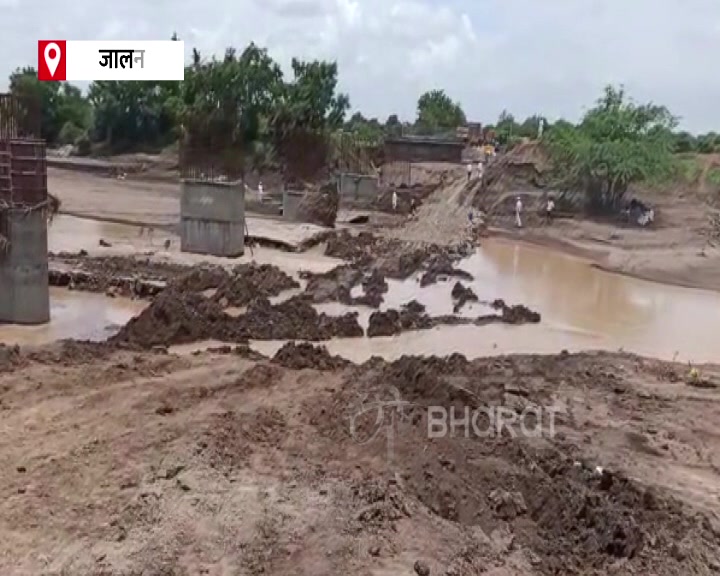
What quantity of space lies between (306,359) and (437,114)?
204 feet

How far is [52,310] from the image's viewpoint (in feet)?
57.5

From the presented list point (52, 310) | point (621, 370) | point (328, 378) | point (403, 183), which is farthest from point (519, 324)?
point (403, 183)

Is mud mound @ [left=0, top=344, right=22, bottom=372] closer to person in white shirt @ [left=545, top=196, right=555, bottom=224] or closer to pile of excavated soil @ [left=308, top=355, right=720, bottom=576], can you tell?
pile of excavated soil @ [left=308, top=355, right=720, bottom=576]

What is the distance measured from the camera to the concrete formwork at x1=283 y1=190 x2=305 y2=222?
3376cm

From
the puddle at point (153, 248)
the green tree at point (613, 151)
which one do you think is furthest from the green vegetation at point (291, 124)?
the puddle at point (153, 248)

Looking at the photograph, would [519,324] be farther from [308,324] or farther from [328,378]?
[328,378]

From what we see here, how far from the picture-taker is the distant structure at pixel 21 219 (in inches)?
622

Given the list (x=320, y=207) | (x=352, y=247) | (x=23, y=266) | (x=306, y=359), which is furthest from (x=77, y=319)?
(x=320, y=207)

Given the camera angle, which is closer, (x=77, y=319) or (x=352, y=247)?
(x=77, y=319)

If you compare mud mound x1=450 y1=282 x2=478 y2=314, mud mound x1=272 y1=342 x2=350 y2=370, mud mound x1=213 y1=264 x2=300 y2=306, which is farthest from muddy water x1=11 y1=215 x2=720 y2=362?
mud mound x1=272 y1=342 x2=350 y2=370

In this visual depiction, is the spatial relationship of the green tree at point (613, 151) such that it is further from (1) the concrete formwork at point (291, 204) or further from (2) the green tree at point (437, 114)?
(2) the green tree at point (437, 114)

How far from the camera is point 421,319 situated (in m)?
17.9

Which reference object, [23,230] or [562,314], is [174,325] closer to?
[23,230]

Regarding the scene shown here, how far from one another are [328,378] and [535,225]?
25.4m
